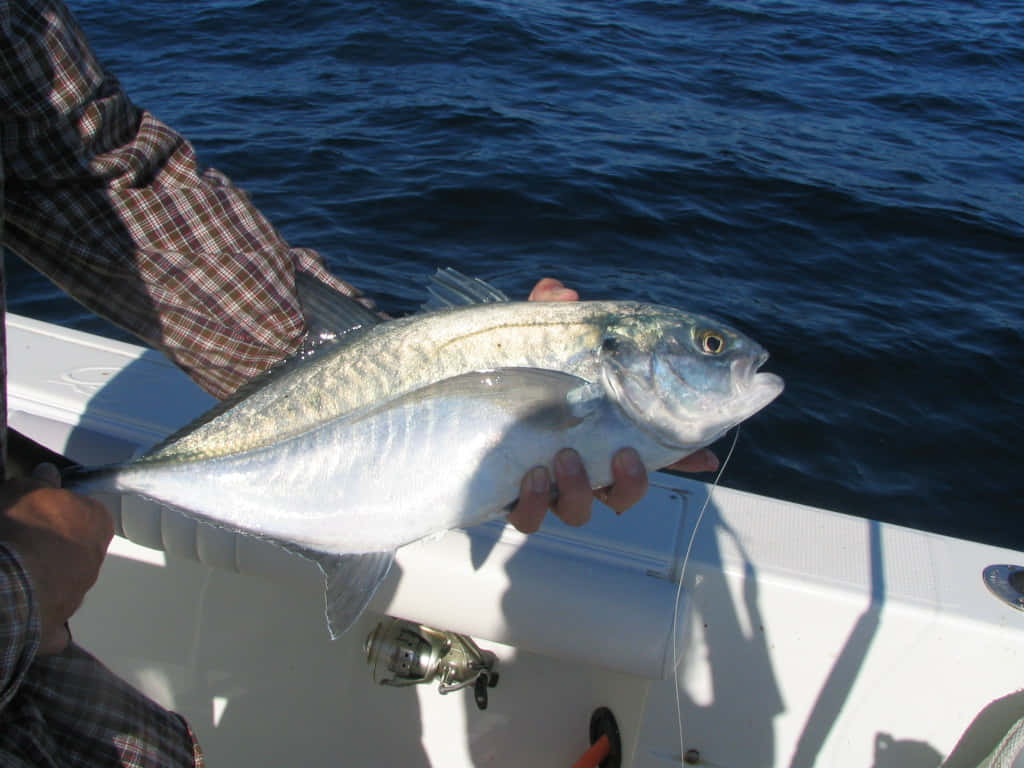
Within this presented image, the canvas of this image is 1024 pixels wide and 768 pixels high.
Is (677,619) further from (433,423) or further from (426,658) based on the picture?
(433,423)

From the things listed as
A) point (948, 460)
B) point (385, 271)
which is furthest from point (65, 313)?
point (948, 460)

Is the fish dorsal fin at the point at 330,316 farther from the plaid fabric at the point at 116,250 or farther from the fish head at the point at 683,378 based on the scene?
the fish head at the point at 683,378

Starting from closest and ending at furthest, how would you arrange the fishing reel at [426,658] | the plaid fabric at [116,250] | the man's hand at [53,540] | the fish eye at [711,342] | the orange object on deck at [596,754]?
1. the man's hand at [53,540]
2. the plaid fabric at [116,250]
3. the fish eye at [711,342]
4. the orange object on deck at [596,754]
5. the fishing reel at [426,658]

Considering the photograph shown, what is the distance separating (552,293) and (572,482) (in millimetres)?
688

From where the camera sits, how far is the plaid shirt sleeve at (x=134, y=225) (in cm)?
190

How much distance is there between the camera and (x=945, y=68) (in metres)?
12.2

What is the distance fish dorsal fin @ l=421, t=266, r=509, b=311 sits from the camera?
6.52 feet

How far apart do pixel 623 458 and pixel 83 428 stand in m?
1.90

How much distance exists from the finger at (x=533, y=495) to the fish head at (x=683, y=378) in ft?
0.80

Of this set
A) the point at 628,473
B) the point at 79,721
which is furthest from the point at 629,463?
the point at 79,721

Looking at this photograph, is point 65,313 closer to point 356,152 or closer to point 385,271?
point 385,271

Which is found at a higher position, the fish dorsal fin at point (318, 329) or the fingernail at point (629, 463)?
the fish dorsal fin at point (318, 329)

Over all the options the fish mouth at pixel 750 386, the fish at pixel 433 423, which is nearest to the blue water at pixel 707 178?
the fish mouth at pixel 750 386

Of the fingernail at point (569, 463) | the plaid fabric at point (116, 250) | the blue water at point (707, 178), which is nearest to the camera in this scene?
the plaid fabric at point (116, 250)
